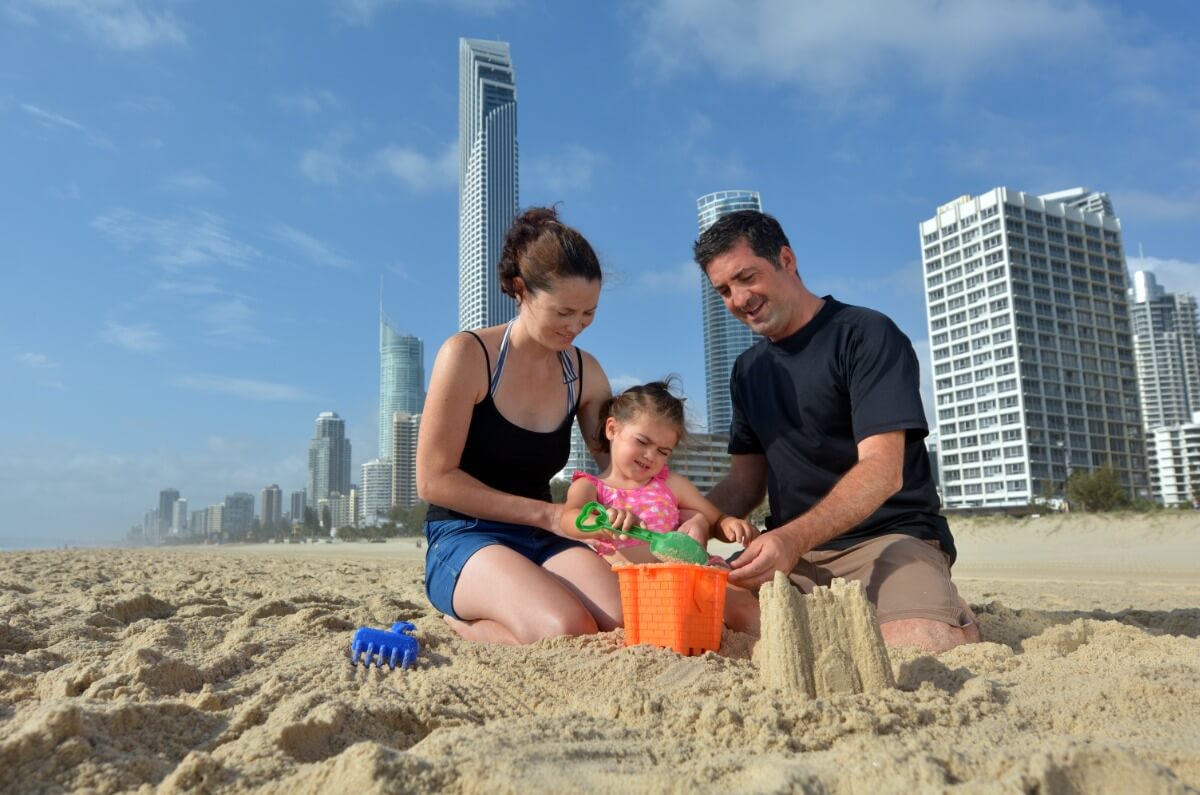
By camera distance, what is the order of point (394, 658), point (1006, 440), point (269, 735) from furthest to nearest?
point (1006, 440), point (394, 658), point (269, 735)

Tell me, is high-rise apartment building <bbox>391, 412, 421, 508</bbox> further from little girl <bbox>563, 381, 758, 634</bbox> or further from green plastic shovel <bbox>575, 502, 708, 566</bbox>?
green plastic shovel <bbox>575, 502, 708, 566</bbox>

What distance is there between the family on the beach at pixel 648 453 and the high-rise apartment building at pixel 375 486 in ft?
269

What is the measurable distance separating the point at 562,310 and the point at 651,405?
592mm

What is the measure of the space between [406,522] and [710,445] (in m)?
52.6

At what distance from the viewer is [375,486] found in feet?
280

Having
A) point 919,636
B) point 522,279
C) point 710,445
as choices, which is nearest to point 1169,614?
point 919,636

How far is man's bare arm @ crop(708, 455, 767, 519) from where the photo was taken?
12.5 feet

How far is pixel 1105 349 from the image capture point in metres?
63.0

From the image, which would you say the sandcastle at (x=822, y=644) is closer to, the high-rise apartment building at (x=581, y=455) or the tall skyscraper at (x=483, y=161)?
the high-rise apartment building at (x=581, y=455)


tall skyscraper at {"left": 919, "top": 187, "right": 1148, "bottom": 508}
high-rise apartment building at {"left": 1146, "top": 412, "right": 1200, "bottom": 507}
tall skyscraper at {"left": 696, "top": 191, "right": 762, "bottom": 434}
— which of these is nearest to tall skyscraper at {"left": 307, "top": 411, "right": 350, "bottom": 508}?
tall skyscraper at {"left": 696, "top": 191, "right": 762, "bottom": 434}

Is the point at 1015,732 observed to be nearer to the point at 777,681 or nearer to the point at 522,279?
the point at 777,681

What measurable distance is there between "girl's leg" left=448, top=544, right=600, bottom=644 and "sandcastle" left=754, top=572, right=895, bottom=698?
102cm

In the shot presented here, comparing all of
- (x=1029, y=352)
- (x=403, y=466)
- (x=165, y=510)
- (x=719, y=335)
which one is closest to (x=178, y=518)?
(x=165, y=510)

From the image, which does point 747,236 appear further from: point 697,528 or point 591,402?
point 697,528
